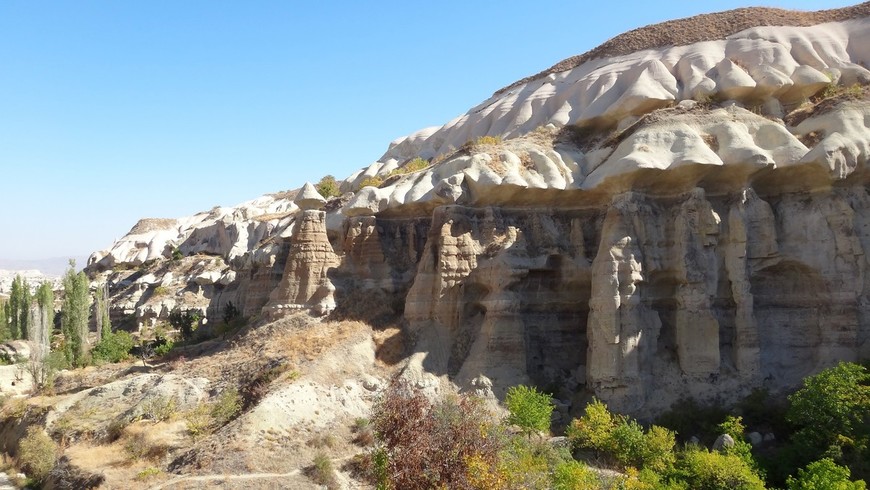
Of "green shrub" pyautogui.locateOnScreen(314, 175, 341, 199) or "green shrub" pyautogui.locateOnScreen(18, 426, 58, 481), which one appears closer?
"green shrub" pyautogui.locateOnScreen(18, 426, 58, 481)

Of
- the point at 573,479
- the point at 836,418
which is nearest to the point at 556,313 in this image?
the point at 836,418

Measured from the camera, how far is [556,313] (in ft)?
78.2

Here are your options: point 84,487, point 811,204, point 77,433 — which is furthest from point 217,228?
point 811,204

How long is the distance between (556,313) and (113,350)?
1006 inches

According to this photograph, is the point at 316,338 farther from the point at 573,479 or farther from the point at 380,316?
the point at 573,479

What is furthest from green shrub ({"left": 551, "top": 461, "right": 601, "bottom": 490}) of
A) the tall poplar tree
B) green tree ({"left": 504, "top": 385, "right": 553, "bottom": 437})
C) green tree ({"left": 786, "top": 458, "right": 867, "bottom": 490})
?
the tall poplar tree

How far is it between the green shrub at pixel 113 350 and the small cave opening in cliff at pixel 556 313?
23288mm

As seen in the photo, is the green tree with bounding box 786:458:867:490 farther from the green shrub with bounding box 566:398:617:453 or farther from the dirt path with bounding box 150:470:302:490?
the dirt path with bounding box 150:470:302:490

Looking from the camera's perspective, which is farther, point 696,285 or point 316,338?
point 316,338

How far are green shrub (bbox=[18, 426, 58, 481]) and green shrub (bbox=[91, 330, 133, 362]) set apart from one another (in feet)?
39.8

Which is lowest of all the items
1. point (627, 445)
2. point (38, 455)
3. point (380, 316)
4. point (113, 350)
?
point (38, 455)

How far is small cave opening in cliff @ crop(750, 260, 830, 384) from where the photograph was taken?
20.7 metres

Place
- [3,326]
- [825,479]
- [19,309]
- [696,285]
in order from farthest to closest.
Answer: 1. [3,326]
2. [19,309]
3. [696,285]
4. [825,479]

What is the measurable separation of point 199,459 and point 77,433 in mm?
7162
